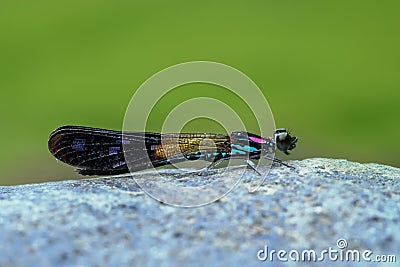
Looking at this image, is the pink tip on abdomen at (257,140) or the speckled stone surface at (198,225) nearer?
the speckled stone surface at (198,225)

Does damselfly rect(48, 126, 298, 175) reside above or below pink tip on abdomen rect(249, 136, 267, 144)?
below

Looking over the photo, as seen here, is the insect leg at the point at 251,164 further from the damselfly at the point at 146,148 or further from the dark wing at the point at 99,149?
the dark wing at the point at 99,149

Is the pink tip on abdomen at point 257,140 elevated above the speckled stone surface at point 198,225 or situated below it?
above

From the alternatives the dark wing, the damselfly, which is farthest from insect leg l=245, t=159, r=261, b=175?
the dark wing

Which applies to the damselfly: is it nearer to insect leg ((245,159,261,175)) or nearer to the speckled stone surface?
insect leg ((245,159,261,175))

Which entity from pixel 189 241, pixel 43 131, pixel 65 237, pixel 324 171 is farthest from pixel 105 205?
pixel 43 131

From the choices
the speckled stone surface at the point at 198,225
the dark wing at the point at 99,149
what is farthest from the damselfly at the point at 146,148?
the speckled stone surface at the point at 198,225

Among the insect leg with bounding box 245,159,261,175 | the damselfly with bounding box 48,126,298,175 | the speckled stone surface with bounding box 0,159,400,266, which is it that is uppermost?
the damselfly with bounding box 48,126,298,175

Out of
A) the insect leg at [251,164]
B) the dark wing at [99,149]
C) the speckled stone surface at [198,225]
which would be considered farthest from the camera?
the dark wing at [99,149]
